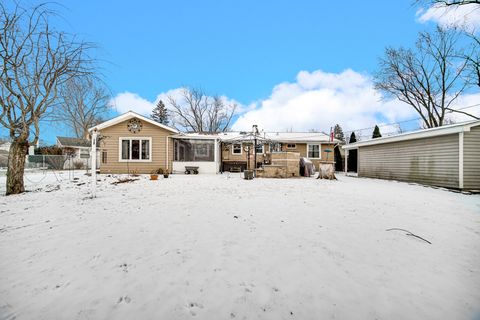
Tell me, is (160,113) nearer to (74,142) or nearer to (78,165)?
(74,142)

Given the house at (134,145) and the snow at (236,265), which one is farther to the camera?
the house at (134,145)

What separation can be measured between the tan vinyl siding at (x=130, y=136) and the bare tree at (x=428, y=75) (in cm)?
2140

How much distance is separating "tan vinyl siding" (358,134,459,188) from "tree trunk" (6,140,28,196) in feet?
51.2

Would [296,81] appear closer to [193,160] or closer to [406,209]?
[193,160]

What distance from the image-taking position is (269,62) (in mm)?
19453

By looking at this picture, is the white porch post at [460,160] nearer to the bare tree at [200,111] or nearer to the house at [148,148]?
the house at [148,148]

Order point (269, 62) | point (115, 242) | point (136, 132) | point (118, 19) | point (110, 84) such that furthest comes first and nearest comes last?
point (269, 62) < point (136, 132) < point (118, 19) < point (110, 84) < point (115, 242)

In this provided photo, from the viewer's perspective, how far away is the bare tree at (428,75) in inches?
709

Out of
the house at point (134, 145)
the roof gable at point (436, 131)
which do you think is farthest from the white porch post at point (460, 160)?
the house at point (134, 145)

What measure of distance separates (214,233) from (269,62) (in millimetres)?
19330

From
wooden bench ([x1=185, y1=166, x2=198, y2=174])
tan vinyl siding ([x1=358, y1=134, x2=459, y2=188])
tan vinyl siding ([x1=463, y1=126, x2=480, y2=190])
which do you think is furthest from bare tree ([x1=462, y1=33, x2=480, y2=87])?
wooden bench ([x1=185, y1=166, x2=198, y2=174])

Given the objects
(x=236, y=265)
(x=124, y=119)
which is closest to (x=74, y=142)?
(x=124, y=119)

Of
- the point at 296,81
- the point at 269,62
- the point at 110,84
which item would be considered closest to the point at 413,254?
the point at 110,84

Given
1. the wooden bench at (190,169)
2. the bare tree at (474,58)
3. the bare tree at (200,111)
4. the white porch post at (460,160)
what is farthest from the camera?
the bare tree at (200,111)
